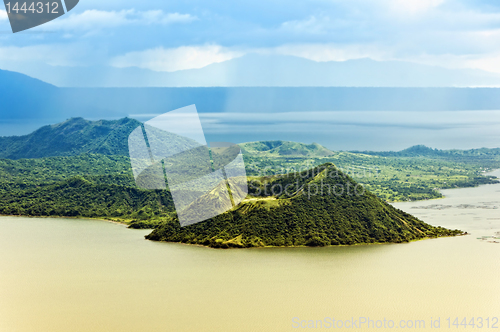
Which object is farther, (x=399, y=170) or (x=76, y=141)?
(x=76, y=141)

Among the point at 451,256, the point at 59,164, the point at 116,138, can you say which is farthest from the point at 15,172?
the point at 451,256

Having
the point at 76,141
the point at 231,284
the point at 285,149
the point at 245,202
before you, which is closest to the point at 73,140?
the point at 76,141

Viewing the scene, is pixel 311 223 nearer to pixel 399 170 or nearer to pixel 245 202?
pixel 245 202

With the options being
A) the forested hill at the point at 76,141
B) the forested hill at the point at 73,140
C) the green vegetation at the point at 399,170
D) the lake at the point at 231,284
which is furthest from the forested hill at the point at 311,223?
the forested hill at the point at 73,140

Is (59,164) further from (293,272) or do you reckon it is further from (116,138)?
(293,272)

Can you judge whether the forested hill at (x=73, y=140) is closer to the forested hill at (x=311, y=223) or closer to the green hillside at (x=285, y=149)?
the green hillside at (x=285, y=149)
